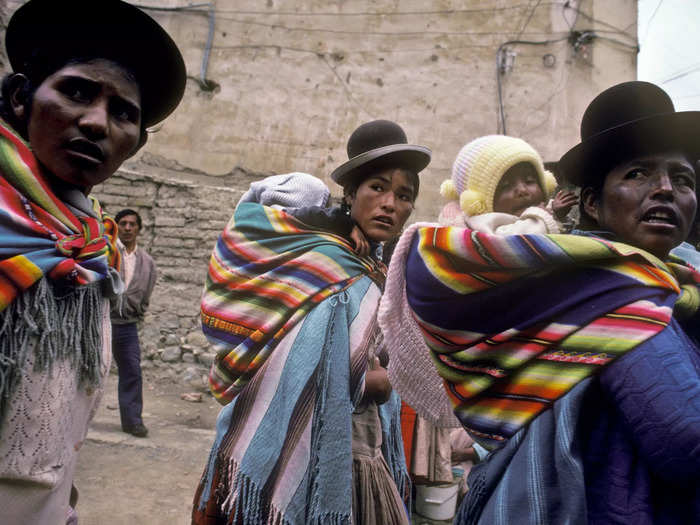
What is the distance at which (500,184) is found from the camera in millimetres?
2025

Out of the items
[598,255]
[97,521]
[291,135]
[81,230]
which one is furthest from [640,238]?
[291,135]

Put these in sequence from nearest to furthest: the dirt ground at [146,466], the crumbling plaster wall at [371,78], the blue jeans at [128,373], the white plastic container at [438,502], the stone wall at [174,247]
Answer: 1. the white plastic container at [438,502]
2. the dirt ground at [146,466]
3. the blue jeans at [128,373]
4. the stone wall at [174,247]
5. the crumbling plaster wall at [371,78]

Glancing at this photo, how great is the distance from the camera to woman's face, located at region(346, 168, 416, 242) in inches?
79.3

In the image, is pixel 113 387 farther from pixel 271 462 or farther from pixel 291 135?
pixel 271 462

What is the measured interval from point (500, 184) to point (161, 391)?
5578 millimetres

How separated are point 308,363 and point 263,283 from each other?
0.38 meters

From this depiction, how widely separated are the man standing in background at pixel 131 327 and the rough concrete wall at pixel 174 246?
1324 mm

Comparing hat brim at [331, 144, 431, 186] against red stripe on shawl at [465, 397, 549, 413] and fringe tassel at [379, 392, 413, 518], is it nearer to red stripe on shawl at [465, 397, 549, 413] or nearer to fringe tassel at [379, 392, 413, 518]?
fringe tassel at [379, 392, 413, 518]

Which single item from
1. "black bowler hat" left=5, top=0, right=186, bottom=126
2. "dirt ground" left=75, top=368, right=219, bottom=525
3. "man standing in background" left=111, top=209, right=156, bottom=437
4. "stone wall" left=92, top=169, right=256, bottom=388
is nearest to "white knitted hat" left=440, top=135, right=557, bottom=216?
"black bowler hat" left=5, top=0, right=186, bottom=126

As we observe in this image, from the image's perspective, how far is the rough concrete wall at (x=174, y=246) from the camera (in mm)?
6547

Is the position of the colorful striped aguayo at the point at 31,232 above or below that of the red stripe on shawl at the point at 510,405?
above

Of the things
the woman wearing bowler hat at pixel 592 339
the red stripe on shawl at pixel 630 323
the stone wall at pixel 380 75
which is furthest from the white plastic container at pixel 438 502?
the stone wall at pixel 380 75

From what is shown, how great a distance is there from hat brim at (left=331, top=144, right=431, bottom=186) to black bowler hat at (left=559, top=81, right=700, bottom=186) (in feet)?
2.74

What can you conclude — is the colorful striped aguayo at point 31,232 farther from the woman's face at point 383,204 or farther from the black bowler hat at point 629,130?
the black bowler hat at point 629,130
